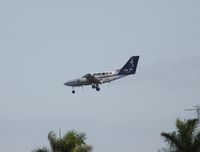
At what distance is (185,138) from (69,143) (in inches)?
353

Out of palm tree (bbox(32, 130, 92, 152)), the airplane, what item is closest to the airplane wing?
the airplane

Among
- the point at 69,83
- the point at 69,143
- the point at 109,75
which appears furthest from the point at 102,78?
the point at 69,143

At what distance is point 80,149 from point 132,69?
6273cm

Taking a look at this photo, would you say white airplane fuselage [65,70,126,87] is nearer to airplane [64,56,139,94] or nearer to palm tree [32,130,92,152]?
airplane [64,56,139,94]

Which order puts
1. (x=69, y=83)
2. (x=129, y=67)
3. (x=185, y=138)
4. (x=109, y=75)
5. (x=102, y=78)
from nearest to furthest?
(x=185, y=138) < (x=109, y=75) < (x=102, y=78) < (x=129, y=67) < (x=69, y=83)

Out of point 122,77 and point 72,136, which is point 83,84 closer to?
point 122,77

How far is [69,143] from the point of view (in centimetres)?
6675

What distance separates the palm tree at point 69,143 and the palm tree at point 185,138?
21.3ft

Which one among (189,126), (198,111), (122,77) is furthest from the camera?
(122,77)

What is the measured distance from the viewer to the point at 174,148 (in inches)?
2581

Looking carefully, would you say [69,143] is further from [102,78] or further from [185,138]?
[102,78]

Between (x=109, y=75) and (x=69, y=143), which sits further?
(x=109, y=75)

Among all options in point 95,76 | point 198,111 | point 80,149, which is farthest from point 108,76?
point 80,149

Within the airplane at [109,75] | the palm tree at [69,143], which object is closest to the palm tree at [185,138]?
the palm tree at [69,143]
